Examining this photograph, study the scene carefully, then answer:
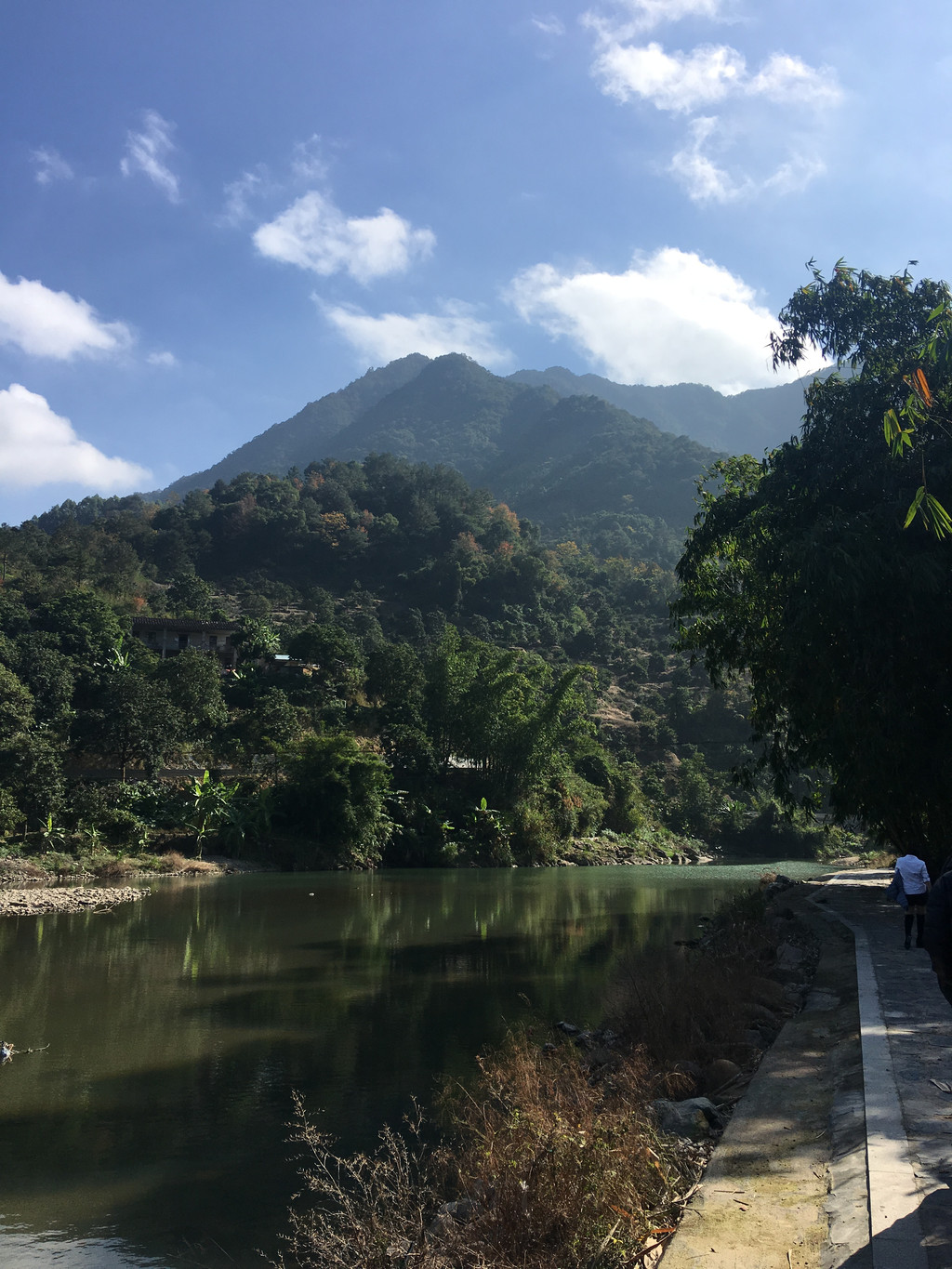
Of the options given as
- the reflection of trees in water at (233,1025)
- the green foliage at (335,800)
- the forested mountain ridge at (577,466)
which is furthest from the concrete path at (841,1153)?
Result: the forested mountain ridge at (577,466)

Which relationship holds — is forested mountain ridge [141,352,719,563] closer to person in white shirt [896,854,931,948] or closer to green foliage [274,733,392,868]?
green foliage [274,733,392,868]

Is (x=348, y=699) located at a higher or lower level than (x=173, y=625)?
lower

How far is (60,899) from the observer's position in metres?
23.1

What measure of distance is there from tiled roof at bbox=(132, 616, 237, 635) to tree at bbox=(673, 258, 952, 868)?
1858 inches

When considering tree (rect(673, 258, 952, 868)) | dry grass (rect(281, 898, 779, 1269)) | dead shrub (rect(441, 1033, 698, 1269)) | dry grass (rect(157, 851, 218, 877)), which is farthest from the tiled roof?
dead shrub (rect(441, 1033, 698, 1269))

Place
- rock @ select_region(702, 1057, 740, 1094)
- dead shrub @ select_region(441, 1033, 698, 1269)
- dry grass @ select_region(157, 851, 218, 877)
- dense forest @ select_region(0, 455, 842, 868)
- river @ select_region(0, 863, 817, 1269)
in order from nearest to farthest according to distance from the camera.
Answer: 1. dead shrub @ select_region(441, 1033, 698, 1269)
2. river @ select_region(0, 863, 817, 1269)
3. rock @ select_region(702, 1057, 740, 1094)
4. dry grass @ select_region(157, 851, 218, 877)
5. dense forest @ select_region(0, 455, 842, 868)

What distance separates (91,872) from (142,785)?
7180 mm

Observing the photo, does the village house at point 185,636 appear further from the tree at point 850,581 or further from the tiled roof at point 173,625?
the tree at point 850,581

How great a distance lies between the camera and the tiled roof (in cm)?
5850

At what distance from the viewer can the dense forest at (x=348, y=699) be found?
36094 millimetres

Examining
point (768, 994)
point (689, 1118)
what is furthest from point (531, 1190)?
point (768, 994)

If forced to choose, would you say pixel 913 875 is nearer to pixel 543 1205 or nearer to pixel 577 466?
pixel 543 1205

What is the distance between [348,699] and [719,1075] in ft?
146

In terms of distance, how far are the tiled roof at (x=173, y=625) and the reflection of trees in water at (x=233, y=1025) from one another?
3861 centimetres
